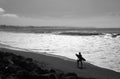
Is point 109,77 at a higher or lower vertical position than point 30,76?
lower

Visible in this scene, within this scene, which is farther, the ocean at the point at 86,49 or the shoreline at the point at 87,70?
the ocean at the point at 86,49

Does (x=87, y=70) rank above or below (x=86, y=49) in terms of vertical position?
above

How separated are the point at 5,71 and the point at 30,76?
1245mm

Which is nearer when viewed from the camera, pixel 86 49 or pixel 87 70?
pixel 87 70

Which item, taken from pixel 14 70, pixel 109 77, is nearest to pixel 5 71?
pixel 14 70

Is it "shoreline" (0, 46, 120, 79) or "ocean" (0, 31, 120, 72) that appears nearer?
"shoreline" (0, 46, 120, 79)

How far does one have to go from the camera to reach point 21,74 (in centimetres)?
584

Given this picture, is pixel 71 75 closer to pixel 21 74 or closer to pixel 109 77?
pixel 21 74

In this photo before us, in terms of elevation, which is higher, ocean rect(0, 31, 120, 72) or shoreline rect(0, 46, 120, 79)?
shoreline rect(0, 46, 120, 79)

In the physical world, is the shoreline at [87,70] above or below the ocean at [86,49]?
above

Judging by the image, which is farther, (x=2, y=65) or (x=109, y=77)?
(x=109, y=77)

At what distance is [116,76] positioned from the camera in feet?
27.1

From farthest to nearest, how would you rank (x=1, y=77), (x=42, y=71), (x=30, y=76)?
(x=42, y=71) → (x=30, y=76) → (x=1, y=77)

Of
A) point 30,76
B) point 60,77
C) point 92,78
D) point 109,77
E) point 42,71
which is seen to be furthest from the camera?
point 109,77
